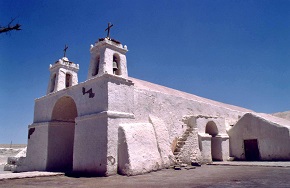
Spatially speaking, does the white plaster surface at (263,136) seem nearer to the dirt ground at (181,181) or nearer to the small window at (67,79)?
the dirt ground at (181,181)

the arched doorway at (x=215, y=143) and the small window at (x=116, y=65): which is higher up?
the small window at (x=116, y=65)

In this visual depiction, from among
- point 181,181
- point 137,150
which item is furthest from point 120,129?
point 181,181

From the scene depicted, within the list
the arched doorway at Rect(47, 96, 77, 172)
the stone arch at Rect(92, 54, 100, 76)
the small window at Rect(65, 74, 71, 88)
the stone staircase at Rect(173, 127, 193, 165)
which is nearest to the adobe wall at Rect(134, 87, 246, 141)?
the stone staircase at Rect(173, 127, 193, 165)

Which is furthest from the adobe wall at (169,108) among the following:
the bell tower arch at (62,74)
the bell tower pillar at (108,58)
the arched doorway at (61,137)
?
the bell tower arch at (62,74)

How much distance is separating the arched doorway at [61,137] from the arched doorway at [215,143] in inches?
348

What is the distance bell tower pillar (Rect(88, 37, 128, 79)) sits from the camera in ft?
35.5

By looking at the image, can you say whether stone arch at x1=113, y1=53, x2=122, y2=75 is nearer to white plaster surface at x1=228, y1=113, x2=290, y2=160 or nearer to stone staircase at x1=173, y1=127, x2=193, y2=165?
stone staircase at x1=173, y1=127, x2=193, y2=165

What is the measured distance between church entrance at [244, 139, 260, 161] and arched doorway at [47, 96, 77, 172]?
10.8 metres

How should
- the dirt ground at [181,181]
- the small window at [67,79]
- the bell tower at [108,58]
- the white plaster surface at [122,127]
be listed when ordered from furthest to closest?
the small window at [67,79], the bell tower at [108,58], the white plaster surface at [122,127], the dirt ground at [181,181]

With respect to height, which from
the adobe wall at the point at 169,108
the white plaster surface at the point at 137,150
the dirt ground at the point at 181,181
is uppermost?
the adobe wall at the point at 169,108

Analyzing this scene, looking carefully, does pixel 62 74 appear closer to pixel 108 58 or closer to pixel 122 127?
pixel 108 58

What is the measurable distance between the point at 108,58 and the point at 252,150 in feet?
35.1

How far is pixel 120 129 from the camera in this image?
31.8 feet

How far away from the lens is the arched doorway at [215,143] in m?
14.8
